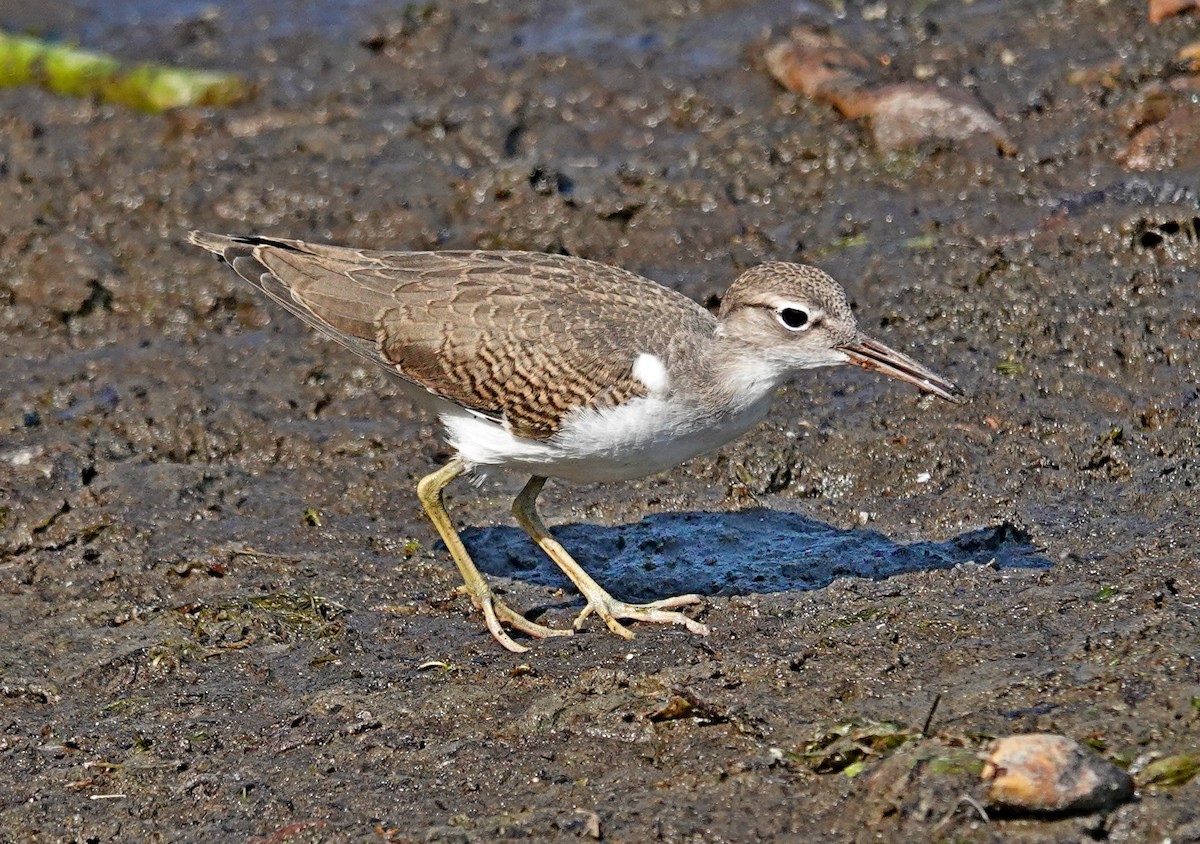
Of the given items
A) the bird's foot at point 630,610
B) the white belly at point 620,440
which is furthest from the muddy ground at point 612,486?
the white belly at point 620,440

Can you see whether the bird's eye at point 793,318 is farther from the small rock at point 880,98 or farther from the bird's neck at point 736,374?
the small rock at point 880,98

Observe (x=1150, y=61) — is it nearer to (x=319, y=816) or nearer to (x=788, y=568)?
(x=788, y=568)

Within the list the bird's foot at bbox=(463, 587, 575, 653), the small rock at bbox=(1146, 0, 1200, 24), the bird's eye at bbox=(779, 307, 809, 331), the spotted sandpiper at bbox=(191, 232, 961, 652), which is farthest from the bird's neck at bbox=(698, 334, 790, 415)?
the small rock at bbox=(1146, 0, 1200, 24)

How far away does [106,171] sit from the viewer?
11.9 m

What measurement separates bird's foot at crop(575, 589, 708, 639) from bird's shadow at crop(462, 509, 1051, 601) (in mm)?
272

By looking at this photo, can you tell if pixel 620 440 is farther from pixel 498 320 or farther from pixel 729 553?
pixel 729 553

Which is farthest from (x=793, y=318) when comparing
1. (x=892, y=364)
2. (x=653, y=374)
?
(x=653, y=374)

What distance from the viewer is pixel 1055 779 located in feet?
17.1

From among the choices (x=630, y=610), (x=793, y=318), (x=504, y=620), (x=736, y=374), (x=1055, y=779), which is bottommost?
(x=504, y=620)

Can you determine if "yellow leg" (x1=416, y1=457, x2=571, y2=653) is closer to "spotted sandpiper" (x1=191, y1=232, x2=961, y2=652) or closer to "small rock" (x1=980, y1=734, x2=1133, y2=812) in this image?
"spotted sandpiper" (x1=191, y1=232, x2=961, y2=652)

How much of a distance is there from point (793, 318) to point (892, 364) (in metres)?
0.52

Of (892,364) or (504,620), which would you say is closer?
(892,364)

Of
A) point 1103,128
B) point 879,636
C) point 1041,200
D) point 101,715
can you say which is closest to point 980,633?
point 879,636

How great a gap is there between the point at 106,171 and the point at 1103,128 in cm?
754
